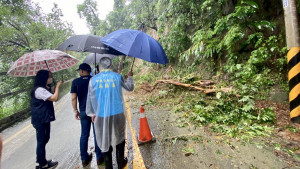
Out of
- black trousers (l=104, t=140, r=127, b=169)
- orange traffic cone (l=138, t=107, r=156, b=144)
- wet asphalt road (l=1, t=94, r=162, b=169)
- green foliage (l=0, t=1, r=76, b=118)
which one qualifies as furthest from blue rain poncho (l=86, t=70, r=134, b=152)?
green foliage (l=0, t=1, r=76, b=118)

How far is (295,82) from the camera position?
10.5 feet

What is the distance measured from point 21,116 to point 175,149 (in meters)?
8.29

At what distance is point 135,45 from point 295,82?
3410mm

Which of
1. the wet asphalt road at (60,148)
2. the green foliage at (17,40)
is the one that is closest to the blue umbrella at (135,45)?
the wet asphalt road at (60,148)

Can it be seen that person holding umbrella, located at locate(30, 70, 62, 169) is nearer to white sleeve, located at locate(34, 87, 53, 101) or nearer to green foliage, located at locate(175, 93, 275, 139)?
white sleeve, located at locate(34, 87, 53, 101)

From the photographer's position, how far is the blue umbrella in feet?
7.80

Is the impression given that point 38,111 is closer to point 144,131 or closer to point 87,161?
point 87,161

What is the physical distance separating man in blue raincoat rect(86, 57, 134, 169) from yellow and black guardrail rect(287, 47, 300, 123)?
3.54 metres

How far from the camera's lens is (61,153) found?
12.1ft

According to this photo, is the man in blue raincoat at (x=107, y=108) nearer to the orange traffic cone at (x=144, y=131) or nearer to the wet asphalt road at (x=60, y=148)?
the wet asphalt road at (x=60, y=148)

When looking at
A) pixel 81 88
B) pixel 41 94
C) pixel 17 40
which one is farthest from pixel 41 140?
pixel 17 40

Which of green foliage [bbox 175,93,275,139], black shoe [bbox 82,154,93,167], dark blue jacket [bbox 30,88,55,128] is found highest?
dark blue jacket [bbox 30,88,55,128]

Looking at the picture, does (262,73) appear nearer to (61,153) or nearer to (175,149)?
(175,149)

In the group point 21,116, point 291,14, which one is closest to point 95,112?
point 291,14
